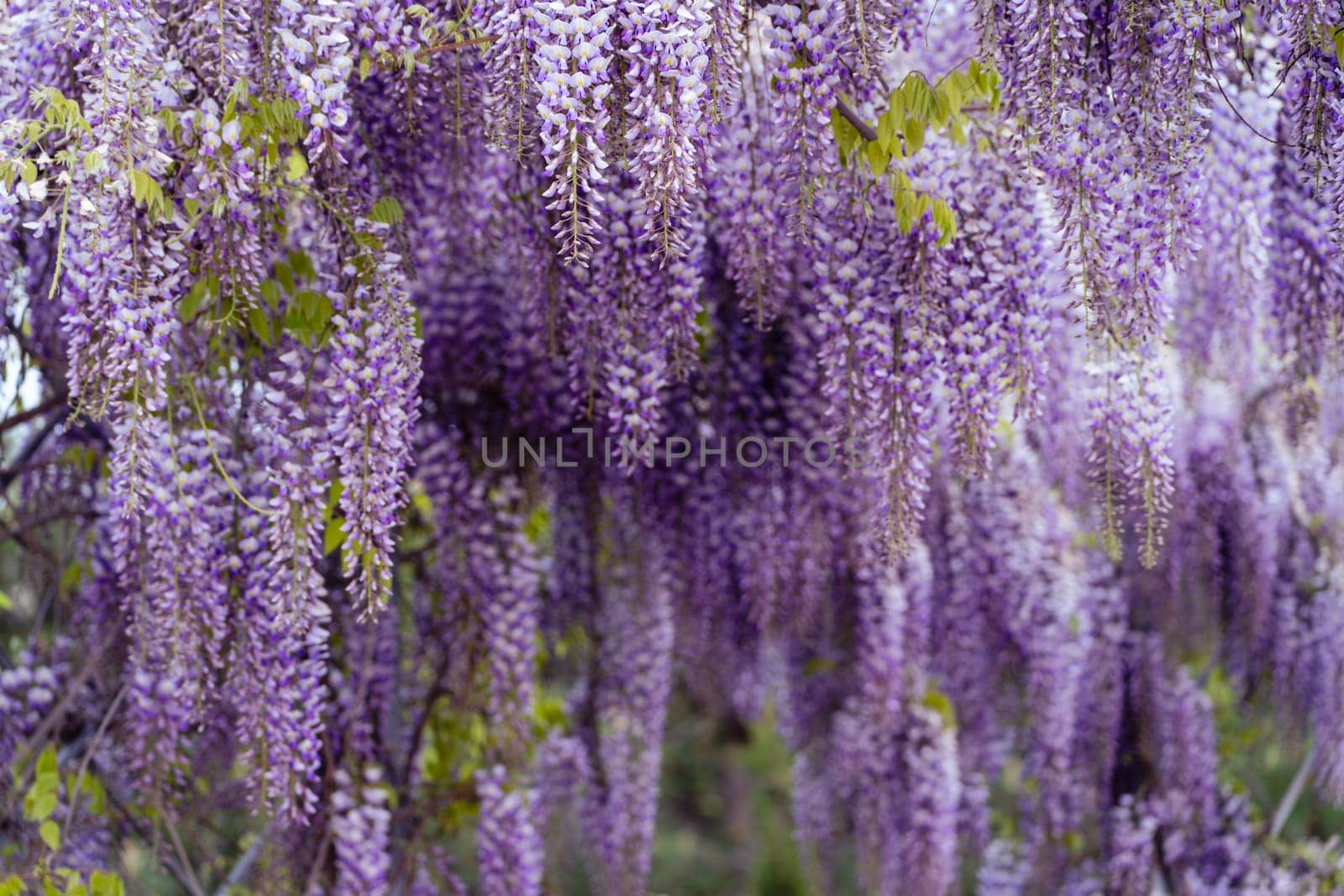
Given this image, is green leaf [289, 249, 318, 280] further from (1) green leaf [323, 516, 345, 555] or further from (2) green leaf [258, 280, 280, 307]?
(1) green leaf [323, 516, 345, 555]

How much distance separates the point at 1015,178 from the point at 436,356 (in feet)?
5.15

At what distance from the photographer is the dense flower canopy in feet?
6.72

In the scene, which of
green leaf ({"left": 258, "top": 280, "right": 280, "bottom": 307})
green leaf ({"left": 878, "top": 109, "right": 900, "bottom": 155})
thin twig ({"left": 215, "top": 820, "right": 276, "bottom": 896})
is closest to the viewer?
green leaf ({"left": 878, "top": 109, "right": 900, "bottom": 155})

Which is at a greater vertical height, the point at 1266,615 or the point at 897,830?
the point at 1266,615

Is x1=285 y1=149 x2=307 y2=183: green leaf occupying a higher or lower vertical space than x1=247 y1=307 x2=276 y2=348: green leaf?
higher

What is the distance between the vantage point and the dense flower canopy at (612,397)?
2.05 meters

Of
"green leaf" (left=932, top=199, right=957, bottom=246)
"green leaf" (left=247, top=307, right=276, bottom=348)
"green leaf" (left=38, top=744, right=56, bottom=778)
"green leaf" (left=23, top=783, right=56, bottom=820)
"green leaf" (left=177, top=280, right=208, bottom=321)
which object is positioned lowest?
"green leaf" (left=23, top=783, right=56, bottom=820)

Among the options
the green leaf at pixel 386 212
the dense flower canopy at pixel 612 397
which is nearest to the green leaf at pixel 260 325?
the dense flower canopy at pixel 612 397

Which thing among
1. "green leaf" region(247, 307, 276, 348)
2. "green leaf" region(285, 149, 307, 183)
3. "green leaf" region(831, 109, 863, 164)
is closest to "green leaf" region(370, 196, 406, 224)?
"green leaf" region(285, 149, 307, 183)

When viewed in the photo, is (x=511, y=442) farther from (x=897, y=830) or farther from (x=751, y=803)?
(x=751, y=803)

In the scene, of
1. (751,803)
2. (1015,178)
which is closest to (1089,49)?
(1015,178)

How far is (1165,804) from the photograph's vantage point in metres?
4.57

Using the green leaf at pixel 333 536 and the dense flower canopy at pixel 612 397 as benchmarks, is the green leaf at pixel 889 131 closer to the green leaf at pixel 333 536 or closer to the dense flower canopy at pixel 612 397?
the dense flower canopy at pixel 612 397

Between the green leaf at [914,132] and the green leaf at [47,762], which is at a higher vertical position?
the green leaf at [914,132]
